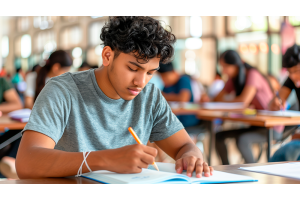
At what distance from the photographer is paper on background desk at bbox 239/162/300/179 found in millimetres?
858

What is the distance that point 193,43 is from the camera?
8.59m

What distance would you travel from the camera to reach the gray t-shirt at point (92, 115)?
1.00 metres

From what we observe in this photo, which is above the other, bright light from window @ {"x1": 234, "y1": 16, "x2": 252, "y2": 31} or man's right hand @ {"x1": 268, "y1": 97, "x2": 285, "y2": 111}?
bright light from window @ {"x1": 234, "y1": 16, "x2": 252, "y2": 31}

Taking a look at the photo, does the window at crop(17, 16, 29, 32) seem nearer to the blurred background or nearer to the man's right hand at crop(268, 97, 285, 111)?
the blurred background

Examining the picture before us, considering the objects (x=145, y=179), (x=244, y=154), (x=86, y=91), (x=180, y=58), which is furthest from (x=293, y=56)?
(x=180, y=58)

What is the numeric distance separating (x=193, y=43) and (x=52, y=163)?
26.5 feet

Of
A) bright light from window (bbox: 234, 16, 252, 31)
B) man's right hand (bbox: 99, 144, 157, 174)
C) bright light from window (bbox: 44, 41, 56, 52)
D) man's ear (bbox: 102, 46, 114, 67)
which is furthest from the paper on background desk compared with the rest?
bright light from window (bbox: 44, 41, 56, 52)

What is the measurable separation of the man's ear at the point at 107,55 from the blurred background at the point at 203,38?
74.3 inches

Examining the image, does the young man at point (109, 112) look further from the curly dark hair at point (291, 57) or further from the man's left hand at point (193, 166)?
the curly dark hair at point (291, 57)

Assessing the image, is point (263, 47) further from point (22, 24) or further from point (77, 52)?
point (22, 24)

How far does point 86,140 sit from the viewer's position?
3.58ft

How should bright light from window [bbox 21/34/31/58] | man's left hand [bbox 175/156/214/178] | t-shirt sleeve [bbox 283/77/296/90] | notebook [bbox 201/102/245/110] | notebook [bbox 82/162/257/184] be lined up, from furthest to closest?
bright light from window [bbox 21/34/31/58] < notebook [bbox 201/102/245/110] < t-shirt sleeve [bbox 283/77/296/90] < man's left hand [bbox 175/156/214/178] < notebook [bbox 82/162/257/184]

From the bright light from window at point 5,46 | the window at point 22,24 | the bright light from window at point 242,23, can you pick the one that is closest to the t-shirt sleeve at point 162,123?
the bright light from window at point 242,23

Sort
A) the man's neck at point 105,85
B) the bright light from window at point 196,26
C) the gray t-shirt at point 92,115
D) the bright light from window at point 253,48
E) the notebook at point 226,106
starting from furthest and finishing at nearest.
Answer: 1. the bright light from window at point 196,26
2. the bright light from window at point 253,48
3. the notebook at point 226,106
4. the man's neck at point 105,85
5. the gray t-shirt at point 92,115
